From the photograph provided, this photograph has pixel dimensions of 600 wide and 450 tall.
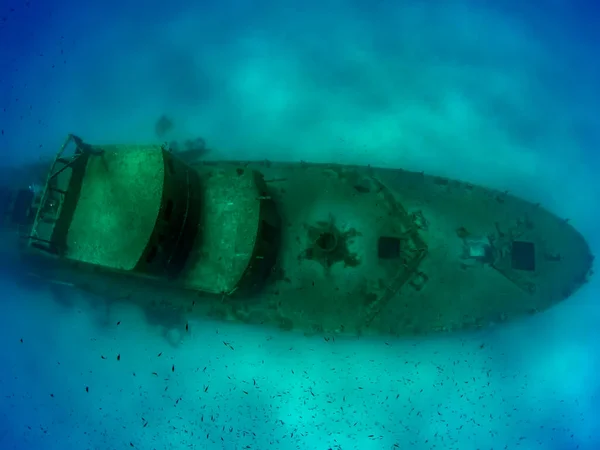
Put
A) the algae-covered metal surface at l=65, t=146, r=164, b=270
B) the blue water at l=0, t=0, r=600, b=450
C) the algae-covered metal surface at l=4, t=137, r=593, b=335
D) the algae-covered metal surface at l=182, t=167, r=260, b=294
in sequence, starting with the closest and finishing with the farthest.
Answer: the algae-covered metal surface at l=65, t=146, r=164, b=270 → the algae-covered metal surface at l=182, t=167, r=260, b=294 → the algae-covered metal surface at l=4, t=137, r=593, b=335 → the blue water at l=0, t=0, r=600, b=450

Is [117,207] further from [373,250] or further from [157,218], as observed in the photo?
[373,250]

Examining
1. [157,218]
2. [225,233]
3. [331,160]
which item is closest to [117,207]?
[157,218]

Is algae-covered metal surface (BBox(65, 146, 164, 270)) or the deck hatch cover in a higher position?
the deck hatch cover

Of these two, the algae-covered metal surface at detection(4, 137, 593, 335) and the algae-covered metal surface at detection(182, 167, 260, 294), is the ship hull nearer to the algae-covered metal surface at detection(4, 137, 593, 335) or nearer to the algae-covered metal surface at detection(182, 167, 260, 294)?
the algae-covered metal surface at detection(4, 137, 593, 335)

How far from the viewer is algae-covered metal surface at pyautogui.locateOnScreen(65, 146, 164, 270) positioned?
849 cm

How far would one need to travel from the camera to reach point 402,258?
9820 millimetres

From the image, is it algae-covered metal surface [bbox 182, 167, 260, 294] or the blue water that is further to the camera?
the blue water

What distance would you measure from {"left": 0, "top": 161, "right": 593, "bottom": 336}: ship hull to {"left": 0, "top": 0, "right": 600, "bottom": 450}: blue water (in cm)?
244

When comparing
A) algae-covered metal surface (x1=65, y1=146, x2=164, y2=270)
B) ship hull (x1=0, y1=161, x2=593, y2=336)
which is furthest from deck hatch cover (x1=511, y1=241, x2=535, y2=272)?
algae-covered metal surface (x1=65, y1=146, x2=164, y2=270)

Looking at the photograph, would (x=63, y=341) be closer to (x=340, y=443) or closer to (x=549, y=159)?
(x=340, y=443)

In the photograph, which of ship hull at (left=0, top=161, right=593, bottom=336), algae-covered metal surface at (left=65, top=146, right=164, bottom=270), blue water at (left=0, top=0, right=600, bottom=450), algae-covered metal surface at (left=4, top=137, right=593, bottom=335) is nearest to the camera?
algae-covered metal surface at (left=65, top=146, right=164, bottom=270)

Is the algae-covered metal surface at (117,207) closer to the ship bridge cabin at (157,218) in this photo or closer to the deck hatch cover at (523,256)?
the ship bridge cabin at (157,218)

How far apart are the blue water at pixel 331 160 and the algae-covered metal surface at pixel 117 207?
4.74 metres

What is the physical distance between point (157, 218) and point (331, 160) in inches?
252
